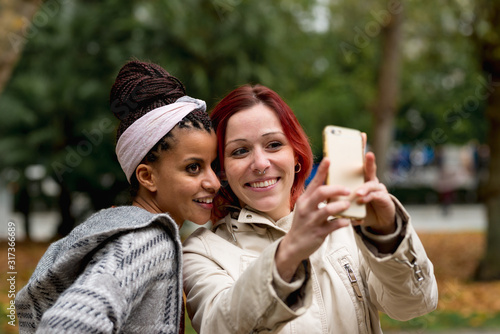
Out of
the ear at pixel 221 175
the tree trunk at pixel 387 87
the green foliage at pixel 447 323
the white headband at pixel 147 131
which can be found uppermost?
the white headband at pixel 147 131

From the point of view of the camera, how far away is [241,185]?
6.82 ft

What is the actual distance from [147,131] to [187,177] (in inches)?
8.0

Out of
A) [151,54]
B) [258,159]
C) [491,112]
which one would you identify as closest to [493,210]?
[491,112]

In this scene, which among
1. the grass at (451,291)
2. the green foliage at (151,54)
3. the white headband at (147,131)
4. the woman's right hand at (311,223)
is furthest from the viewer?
the green foliage at (151,54)

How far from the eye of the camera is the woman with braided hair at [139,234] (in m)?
1.51

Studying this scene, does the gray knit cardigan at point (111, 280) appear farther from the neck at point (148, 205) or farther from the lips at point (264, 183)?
the lips at point (264, 183)

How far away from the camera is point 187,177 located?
1.98 m

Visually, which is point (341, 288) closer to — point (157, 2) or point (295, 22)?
point (157, 2)

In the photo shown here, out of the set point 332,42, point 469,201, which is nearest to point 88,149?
point 332,42

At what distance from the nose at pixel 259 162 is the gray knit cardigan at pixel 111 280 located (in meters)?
0.39

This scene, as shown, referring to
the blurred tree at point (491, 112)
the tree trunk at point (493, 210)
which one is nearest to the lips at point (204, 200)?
the blurred tree at point (491, 112)

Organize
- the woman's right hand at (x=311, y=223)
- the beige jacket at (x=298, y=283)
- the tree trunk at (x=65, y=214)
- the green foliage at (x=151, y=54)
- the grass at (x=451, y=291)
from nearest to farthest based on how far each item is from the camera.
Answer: the woman's right hand at (x=311, y=223)
the beige jacket at (x=298, y=283)
the grass at (x=451, y=291)
the green foliage at (x=151, y=54)
the tree trunk at (x=65, y=214)

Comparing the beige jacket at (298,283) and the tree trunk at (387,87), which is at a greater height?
the beige jacket at (298,283)

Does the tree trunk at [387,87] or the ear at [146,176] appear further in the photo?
the tree trunk at [387,87]
